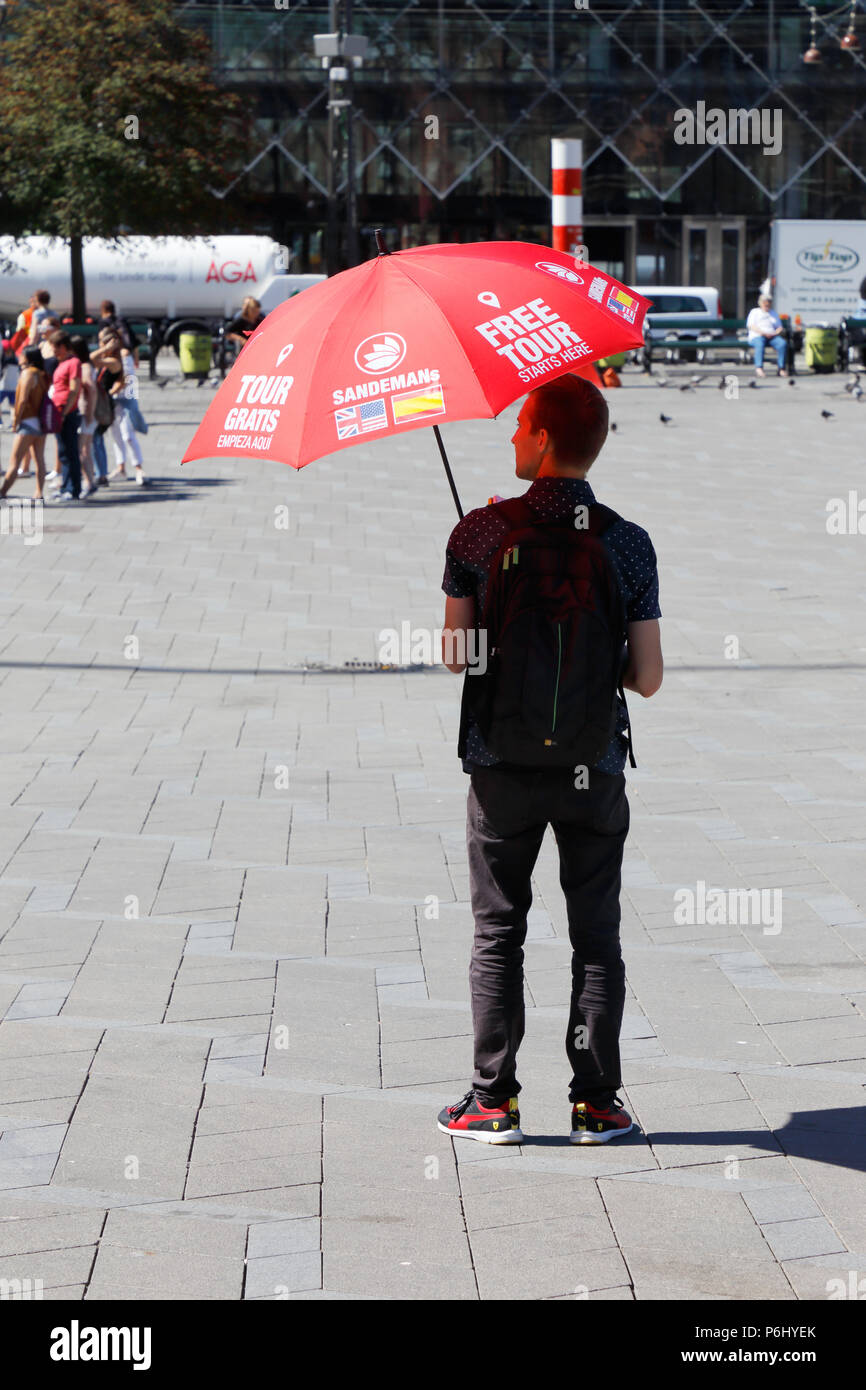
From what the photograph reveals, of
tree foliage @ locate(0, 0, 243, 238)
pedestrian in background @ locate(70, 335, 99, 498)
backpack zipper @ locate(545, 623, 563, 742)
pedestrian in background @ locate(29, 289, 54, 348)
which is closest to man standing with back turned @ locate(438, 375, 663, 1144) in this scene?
backpack zipper @ locate(545, 623, 563, 742)

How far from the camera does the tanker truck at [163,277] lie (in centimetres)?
3991

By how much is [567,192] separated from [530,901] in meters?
29.2

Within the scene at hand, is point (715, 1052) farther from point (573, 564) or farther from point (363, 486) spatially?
point (363, 486)

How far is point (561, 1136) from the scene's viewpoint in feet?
13.3

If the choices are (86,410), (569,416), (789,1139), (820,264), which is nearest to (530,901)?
(789,1139)

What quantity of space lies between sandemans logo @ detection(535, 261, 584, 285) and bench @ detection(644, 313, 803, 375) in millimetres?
28681

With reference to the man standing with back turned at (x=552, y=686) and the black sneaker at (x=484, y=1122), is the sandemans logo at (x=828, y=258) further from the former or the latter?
the black sneaker at (x=484, y=1122)

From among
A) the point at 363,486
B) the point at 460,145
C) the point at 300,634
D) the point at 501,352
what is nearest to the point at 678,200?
the point at 460,145

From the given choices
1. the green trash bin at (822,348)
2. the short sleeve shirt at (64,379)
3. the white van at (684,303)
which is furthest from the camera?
the white van at (684,303)

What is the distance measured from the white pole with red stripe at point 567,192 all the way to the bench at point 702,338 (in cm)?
212

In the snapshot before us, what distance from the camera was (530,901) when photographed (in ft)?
12.7

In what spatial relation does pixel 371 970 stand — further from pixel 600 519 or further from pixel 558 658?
pixel 600 519

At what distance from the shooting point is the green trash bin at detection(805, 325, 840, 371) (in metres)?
32.2

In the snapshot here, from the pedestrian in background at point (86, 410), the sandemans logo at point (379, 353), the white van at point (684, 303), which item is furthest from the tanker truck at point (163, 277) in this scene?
the sandemans logo at point (379, 353)
